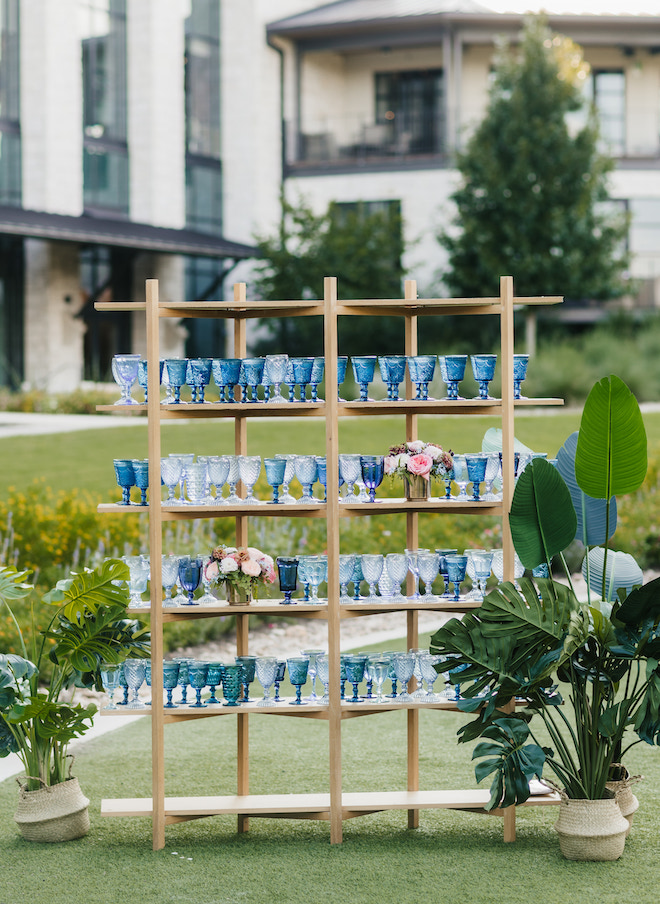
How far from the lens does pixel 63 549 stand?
1014 cm

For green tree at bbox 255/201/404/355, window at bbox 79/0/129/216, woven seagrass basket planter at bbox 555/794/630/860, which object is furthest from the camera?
window at bbox 79/0/129/216

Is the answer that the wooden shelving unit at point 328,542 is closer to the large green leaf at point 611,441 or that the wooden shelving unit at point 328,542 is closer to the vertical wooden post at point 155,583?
the vertical wooden post at point 155,583

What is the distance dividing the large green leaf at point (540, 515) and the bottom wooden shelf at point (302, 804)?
3.89 feet

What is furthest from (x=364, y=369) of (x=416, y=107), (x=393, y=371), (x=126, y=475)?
(x=416, y=107)

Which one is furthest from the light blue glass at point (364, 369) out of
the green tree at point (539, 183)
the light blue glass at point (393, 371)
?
the green tree at point (539, 183)

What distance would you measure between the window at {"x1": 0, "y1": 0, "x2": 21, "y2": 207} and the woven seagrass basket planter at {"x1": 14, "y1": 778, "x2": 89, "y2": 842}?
71.3ft

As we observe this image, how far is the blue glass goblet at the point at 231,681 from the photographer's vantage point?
563 cm

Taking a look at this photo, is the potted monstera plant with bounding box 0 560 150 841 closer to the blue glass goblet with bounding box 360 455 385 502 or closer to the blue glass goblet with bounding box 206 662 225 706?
the blue glass goblet with bounding box 206 662 225 706

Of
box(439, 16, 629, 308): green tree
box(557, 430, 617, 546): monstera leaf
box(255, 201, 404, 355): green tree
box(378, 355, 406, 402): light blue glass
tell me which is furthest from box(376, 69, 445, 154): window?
box(378, 355, 406, 402): light blue glass

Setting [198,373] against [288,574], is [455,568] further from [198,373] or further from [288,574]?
[198,373]

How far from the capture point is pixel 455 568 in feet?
18.7

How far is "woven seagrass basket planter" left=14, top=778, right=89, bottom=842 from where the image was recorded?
5.52m

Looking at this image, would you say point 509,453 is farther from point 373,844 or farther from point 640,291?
point 640,291

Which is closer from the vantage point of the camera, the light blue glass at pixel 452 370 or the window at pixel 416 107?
the light blue glass at pixel 452 370
